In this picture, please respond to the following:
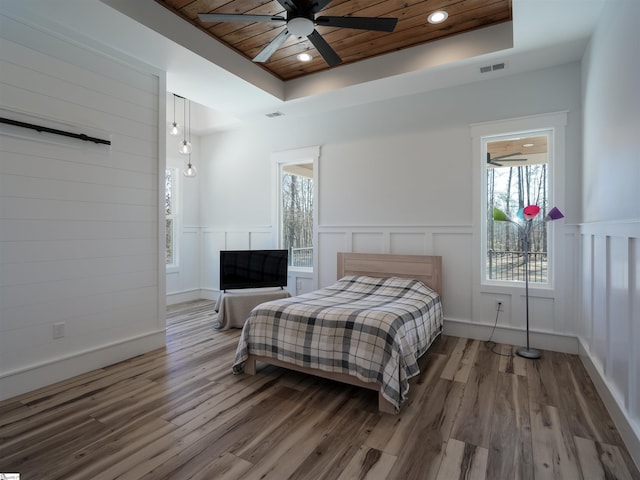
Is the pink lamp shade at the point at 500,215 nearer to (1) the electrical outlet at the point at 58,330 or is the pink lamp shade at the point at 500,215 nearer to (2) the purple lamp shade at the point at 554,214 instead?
(2) the purple lamp shade at the point at 554,214

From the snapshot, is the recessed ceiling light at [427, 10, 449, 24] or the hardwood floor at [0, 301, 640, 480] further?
the recessed ceiling light at [427, 10, 449, 24]

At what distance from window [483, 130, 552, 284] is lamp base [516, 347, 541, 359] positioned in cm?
73

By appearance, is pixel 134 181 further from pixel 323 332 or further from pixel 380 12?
pixel 380 12

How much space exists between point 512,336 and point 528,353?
33cm

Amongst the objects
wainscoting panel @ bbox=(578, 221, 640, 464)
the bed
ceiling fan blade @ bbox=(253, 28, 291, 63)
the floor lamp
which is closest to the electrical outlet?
the bed

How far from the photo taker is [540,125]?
3.58 meters

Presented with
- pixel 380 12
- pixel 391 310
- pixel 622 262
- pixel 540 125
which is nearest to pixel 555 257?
pixel 540 125

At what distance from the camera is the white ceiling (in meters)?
2.66

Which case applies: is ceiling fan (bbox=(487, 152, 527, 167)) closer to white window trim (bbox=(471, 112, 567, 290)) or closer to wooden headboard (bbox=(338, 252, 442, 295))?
white window trim (bbox=(471, 112, 567, 290))

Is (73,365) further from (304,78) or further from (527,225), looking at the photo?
(527,225)

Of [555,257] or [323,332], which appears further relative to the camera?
[555,257]

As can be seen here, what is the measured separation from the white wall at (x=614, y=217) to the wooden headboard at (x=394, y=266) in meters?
1.40

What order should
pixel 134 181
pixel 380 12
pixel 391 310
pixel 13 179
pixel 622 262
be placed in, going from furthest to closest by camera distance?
pixel 134 181
pixel 380 12
pixel 391 310
pixel 13 179
pixel 622 262

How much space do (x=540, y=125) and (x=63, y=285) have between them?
4787 millimetres
